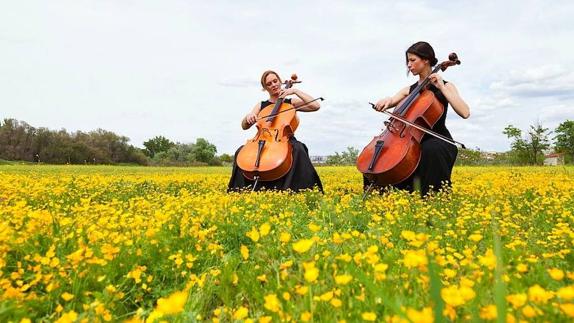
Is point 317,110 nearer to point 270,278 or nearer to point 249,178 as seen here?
point 249,178

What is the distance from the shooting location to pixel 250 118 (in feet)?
24.8

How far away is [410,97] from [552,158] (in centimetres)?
8553

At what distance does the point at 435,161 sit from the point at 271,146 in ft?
7.53

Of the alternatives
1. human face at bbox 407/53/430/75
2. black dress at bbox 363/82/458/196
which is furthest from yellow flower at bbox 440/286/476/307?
human face at bbox 407/53/430/75

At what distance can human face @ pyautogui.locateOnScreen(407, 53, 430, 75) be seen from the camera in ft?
20.5

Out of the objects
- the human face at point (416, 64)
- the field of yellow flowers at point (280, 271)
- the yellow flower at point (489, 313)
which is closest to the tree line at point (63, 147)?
the human face at point (416, 64)

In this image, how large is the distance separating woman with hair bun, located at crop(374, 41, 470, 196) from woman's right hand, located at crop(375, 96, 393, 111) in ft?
0.08

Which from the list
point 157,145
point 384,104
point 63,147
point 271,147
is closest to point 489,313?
point 384,104

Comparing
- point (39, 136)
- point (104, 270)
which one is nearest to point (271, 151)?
point (104, 270)

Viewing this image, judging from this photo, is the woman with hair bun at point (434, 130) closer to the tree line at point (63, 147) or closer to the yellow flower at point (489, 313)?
the yellow flower at point (489, 313)

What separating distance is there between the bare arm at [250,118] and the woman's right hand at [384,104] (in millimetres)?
1956

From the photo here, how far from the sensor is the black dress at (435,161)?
6.03 meters

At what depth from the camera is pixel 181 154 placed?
7975 cm

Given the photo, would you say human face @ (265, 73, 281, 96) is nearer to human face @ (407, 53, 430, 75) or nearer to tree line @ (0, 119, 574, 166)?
human face @ (407, 53, 430, 75)
